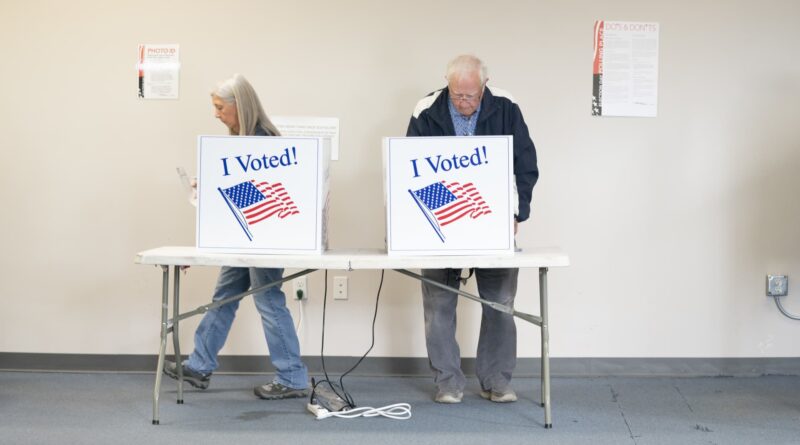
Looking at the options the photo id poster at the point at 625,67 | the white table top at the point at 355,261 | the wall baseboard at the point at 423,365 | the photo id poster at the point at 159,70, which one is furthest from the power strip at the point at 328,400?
the photo id poster at the point at 625,67

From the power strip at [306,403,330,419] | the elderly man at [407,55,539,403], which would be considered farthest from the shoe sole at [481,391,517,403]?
the power strip at [306,403,330,419]

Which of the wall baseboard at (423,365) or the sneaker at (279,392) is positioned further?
the wall baseboard at (423,365)

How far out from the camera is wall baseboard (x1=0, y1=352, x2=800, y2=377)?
3998mm

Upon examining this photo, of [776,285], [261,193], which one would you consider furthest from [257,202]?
[776,285]

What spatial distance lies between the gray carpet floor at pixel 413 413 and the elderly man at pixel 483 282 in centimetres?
11

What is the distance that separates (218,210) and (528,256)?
110cm

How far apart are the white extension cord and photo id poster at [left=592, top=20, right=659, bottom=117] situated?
1648mm

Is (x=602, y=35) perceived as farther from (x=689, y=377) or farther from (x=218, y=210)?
(x=218, y=210)

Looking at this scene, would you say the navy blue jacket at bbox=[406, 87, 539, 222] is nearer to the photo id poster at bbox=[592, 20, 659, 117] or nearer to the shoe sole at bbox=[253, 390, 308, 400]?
the photo id poster at bbox=[592, 20, 659, 117]

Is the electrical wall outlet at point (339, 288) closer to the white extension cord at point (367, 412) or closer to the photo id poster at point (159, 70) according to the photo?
the white extension cord at point (367, 412)

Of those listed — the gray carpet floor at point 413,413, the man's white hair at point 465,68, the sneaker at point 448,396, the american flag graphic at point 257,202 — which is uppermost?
the man's white hair at point 465,68

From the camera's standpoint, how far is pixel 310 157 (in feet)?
10.0

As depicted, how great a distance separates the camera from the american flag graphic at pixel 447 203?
9.95 feet

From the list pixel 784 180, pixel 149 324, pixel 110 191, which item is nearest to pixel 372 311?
pixel 149 324
